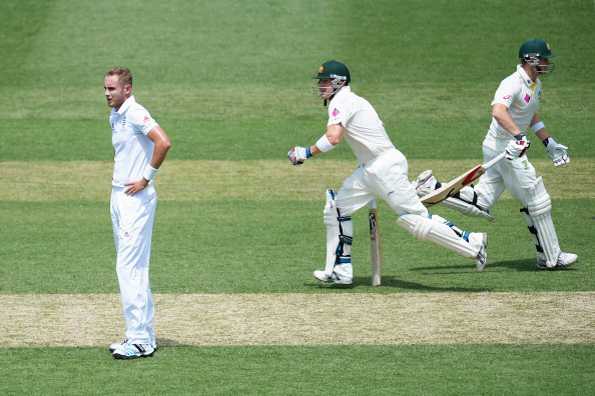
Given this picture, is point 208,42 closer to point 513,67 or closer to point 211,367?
point 513,67

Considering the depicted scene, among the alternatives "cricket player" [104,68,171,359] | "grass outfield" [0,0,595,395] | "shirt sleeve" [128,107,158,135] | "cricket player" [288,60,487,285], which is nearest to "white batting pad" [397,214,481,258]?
"cricket player" [288,60,487,285]

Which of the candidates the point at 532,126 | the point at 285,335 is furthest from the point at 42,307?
the point at 532,126

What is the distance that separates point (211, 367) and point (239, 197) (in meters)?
7.03

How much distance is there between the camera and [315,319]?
9.32 metres

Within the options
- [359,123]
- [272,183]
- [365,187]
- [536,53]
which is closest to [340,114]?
[359,123]

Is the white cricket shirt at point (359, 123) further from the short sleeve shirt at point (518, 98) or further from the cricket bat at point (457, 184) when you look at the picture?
the short sleeve shirt at point (518, 98)

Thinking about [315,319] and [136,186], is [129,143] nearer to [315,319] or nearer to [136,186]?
[136,186]

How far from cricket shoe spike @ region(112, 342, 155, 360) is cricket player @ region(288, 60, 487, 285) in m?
2.59

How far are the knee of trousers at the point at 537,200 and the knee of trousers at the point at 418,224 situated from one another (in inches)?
56.0

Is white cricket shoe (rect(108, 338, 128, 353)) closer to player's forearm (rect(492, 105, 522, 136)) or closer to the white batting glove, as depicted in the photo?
player's forearm (rect(492, 105, 522, 136))

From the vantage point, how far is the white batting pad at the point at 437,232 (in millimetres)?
10195

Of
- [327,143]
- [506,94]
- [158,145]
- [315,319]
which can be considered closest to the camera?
[158,145]

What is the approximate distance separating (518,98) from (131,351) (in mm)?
5010

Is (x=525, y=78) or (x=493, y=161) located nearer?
(x=493, y=161)
